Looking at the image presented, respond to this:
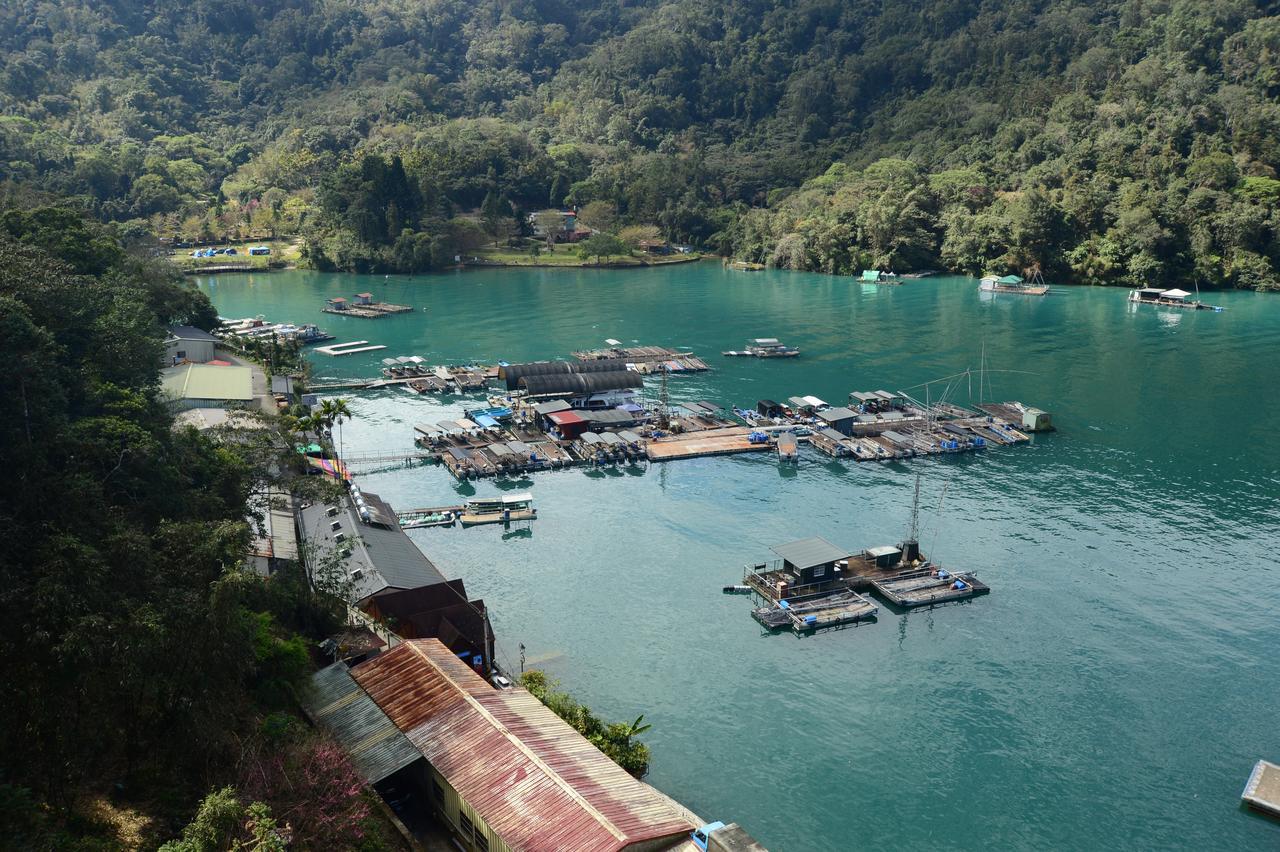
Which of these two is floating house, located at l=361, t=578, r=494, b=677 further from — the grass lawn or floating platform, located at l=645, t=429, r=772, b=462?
the grass lawn

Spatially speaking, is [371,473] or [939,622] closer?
[939,622]

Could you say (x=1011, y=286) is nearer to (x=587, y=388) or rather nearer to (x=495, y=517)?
(x=587, y=388)

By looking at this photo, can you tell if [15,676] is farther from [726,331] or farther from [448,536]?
[726,331]

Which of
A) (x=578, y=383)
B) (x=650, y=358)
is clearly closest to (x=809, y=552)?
(x=578, y=383)

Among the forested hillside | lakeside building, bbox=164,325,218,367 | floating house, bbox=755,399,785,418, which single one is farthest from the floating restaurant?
the forested hillside

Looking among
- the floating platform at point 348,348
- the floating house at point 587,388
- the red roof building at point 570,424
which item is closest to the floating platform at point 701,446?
the red roof building at point 570,424

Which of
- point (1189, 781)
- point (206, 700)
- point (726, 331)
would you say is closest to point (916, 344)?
point (726, 331)
